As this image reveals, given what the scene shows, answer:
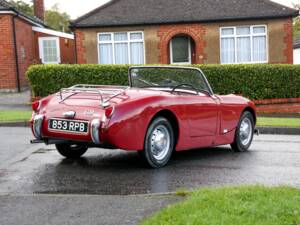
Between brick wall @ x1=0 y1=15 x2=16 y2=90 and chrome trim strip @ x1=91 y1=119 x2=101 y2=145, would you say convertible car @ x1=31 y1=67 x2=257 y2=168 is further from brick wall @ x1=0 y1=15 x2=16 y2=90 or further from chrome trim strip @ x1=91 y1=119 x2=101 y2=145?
brick wall @ x1=0 y1=15 x2=16 y2=90

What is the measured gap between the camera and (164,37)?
82.2 feet

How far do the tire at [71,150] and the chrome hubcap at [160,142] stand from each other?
1.38 metres

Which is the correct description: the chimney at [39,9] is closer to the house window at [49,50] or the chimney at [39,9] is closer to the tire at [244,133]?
the house window at [49,50]

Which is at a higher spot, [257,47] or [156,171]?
[257,47]

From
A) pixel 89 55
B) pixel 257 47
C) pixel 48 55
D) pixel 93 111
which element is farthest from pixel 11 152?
pixel 48 55

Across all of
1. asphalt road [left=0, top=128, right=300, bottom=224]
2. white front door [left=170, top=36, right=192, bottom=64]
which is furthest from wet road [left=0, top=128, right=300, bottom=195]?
white front door [left=170, top=36, right=192, bottom=64]

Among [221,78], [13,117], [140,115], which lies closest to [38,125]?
[140,115]

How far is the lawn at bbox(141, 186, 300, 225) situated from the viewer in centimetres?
442

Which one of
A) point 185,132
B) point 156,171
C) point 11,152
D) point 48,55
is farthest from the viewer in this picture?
point 48,55

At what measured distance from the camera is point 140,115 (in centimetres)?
692

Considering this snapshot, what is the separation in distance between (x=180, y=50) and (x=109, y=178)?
20.2m

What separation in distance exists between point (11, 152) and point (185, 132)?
3043mm

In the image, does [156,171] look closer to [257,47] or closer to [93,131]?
[93,131]

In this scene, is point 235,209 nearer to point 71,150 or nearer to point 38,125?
point 38,125
